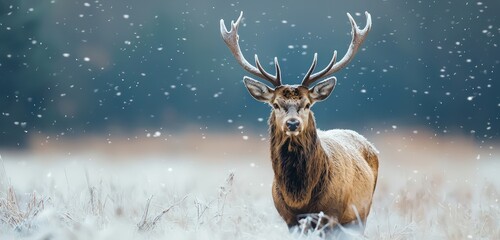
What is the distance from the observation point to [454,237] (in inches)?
104

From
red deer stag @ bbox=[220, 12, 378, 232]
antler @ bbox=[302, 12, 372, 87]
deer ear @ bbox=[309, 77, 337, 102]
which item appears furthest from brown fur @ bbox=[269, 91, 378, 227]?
antler @ bbox=[302, 12, 372, 87]

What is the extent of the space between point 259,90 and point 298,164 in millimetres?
422

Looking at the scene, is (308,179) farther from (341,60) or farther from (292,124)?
(341,60)

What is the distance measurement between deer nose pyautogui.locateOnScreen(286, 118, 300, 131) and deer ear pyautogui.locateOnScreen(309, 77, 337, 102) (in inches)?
10.8

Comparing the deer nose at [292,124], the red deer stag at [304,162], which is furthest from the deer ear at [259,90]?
the deer nose at [292,124]

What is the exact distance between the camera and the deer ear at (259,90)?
312cm

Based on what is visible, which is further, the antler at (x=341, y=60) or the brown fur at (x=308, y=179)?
the antler at (x=341, y=60)

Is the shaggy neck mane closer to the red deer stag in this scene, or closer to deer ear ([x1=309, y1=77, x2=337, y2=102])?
the red deer stag

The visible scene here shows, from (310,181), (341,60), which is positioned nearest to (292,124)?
(310,181)

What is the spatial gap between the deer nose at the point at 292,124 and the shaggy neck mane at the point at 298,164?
12 centimetres

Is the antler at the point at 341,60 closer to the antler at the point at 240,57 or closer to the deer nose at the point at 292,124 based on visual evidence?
the antler at the point at 240,57

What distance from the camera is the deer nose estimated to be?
2852 millimetres

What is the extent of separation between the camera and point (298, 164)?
9.84 ft

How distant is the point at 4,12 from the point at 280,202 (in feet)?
9.53
